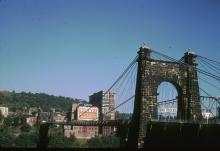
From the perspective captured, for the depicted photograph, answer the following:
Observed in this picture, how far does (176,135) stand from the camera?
24641 mm

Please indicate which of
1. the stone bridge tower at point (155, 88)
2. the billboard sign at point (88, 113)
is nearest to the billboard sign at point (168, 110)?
the stone bridge tower at point (155, 88)

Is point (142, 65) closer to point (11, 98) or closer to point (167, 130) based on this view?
point (167, 130)

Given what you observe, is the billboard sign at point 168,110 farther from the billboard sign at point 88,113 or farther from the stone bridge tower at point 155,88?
the billboard sign at point 88,113

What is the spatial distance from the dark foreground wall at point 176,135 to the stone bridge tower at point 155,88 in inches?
32.7

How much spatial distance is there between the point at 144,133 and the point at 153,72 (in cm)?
531

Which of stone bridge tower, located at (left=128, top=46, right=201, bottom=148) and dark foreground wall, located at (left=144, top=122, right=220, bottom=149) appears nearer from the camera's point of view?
dark foreground wall, located at (left=144, top=122, right=220, bottom=149)

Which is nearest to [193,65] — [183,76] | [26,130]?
[183,76]

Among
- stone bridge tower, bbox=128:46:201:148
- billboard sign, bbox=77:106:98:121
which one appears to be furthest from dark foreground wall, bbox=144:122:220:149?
billboard sign, bbox=77:106:98:121

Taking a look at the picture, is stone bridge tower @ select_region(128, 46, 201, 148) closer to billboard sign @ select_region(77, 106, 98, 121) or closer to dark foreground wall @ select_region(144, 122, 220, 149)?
dark foreground wall @ select_region(144, 122, 220, 149)

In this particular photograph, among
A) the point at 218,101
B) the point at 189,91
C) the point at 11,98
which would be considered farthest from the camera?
the point at 11,98

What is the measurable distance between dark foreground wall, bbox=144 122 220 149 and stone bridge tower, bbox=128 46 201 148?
830mm

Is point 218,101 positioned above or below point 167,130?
above

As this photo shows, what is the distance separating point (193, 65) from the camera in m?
28.1

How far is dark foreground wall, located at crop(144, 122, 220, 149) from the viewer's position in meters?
23.3
